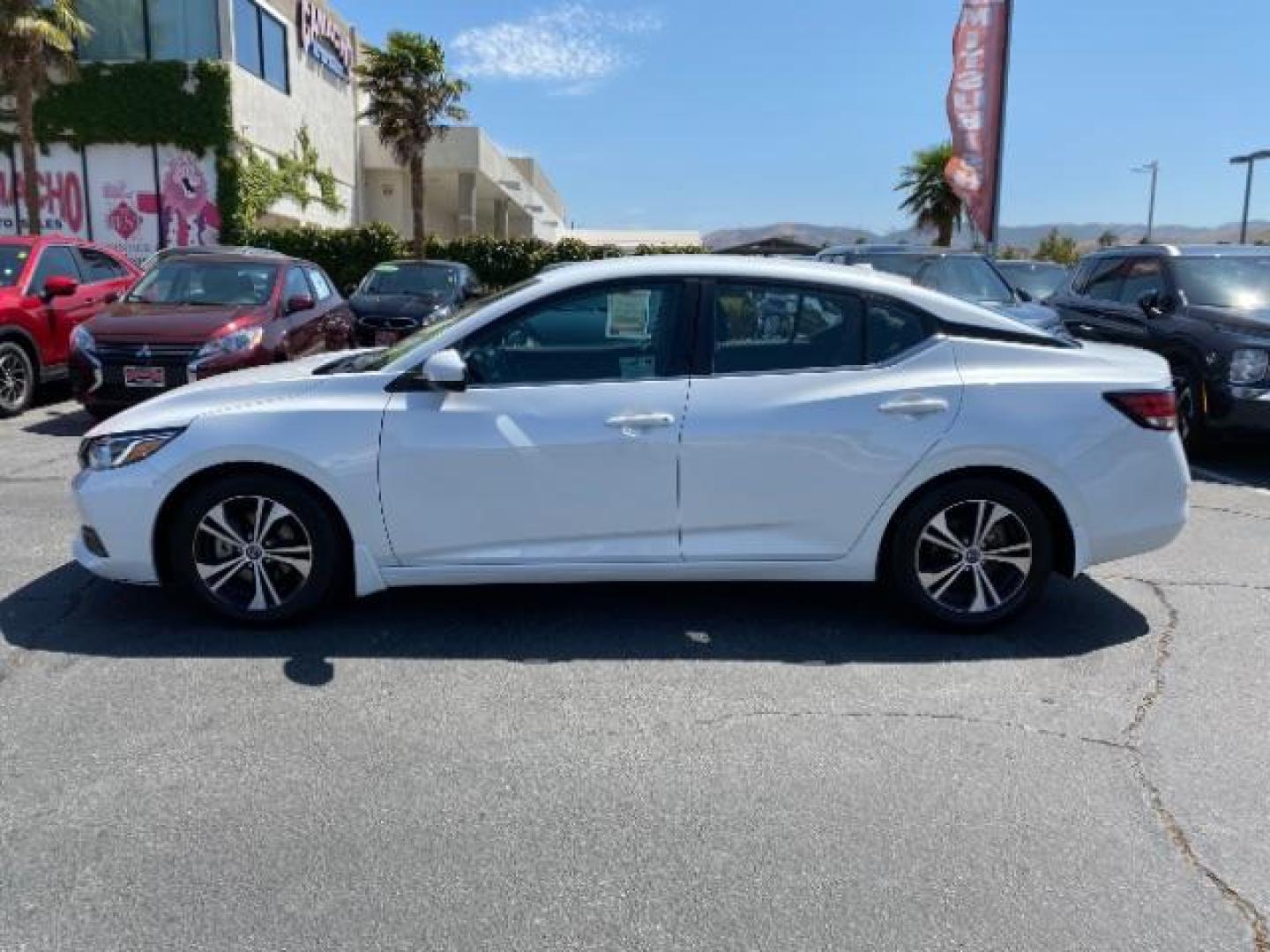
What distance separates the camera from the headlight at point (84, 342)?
26.8 feet

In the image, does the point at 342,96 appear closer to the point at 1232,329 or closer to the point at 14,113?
the point at 14,113

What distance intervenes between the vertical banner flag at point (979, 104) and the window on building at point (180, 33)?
16869 mm

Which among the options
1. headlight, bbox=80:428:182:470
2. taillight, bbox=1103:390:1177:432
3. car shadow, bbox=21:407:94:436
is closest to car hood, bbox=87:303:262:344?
car shadow, bbox=21:407:94:436

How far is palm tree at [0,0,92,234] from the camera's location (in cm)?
1953

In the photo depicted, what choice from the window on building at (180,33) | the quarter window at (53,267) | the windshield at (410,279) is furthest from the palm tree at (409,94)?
the quarter window at (53,267)

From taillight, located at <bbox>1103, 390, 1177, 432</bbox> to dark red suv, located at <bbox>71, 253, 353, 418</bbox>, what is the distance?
21.7 ft

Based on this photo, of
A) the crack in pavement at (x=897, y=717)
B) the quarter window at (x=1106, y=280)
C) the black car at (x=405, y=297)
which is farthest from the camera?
the black car at (x=405, y=297)

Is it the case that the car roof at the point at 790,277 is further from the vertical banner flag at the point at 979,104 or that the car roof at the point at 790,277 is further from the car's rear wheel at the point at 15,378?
the vertical banner flag at the point at 979,104

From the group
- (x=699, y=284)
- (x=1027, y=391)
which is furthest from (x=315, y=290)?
(x=1027, y=391)

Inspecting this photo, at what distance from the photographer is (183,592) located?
4469 mm

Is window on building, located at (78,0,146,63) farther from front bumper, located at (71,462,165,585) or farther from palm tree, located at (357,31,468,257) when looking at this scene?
front bumper, located at (71,462,165,585)

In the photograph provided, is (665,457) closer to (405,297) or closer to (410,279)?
(405,297)

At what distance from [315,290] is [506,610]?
6.67m

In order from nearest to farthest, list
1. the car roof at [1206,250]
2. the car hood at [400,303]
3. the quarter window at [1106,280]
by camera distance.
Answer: the car roof at [1206,250] → the quarter window at [1106,280] → the car hood at [400,303]
